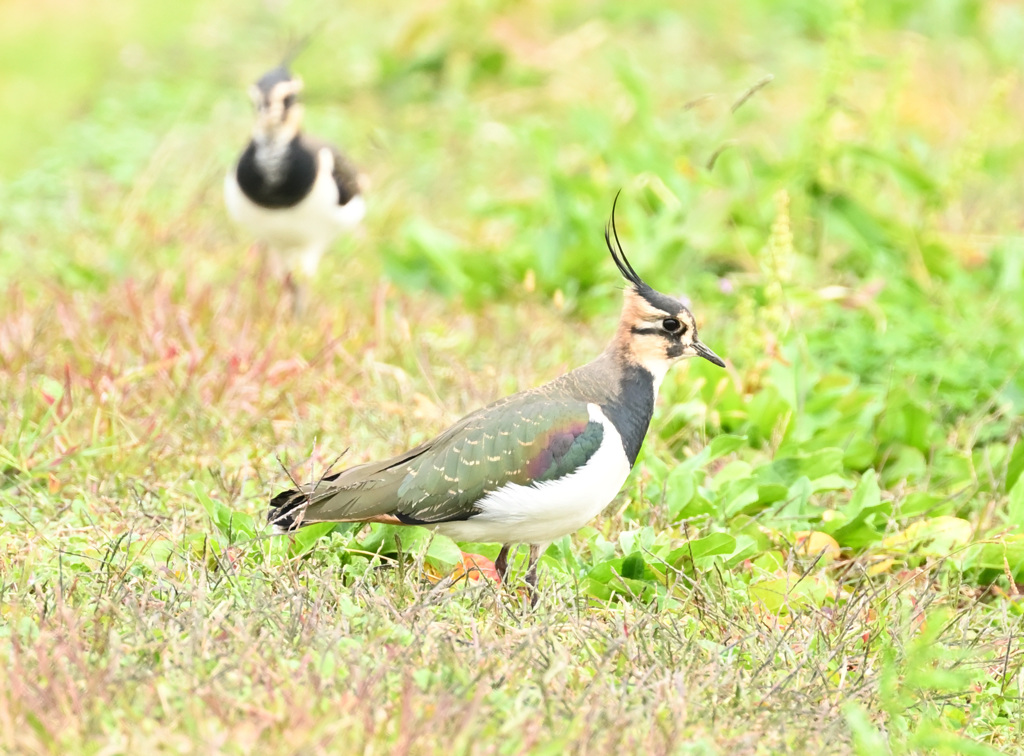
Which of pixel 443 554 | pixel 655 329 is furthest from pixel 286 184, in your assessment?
pixel 443 554

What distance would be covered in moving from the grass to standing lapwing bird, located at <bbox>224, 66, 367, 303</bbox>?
221mm

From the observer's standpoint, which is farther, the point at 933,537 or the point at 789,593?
the point at 933,537

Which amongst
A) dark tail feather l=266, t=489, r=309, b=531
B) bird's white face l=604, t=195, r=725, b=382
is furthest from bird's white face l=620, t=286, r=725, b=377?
dark tail feather l=266, t=489, r=309, b=531

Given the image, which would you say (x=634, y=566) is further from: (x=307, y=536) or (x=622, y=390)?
(x=307, y=536)

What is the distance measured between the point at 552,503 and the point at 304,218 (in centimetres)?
314

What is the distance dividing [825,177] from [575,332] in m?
1.63

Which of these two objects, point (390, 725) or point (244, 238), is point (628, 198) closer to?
point (244, 238)

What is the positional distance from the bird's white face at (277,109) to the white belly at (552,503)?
3.14 m

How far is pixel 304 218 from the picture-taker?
21.9 ft

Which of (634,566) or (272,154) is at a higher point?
(272,154)

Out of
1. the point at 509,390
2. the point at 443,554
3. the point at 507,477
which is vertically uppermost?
the point at 507,477

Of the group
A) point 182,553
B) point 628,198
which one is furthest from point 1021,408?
point 182,553

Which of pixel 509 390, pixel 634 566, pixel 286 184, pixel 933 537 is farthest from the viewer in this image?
pixel 286 184

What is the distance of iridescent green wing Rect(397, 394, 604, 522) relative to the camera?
405cm
